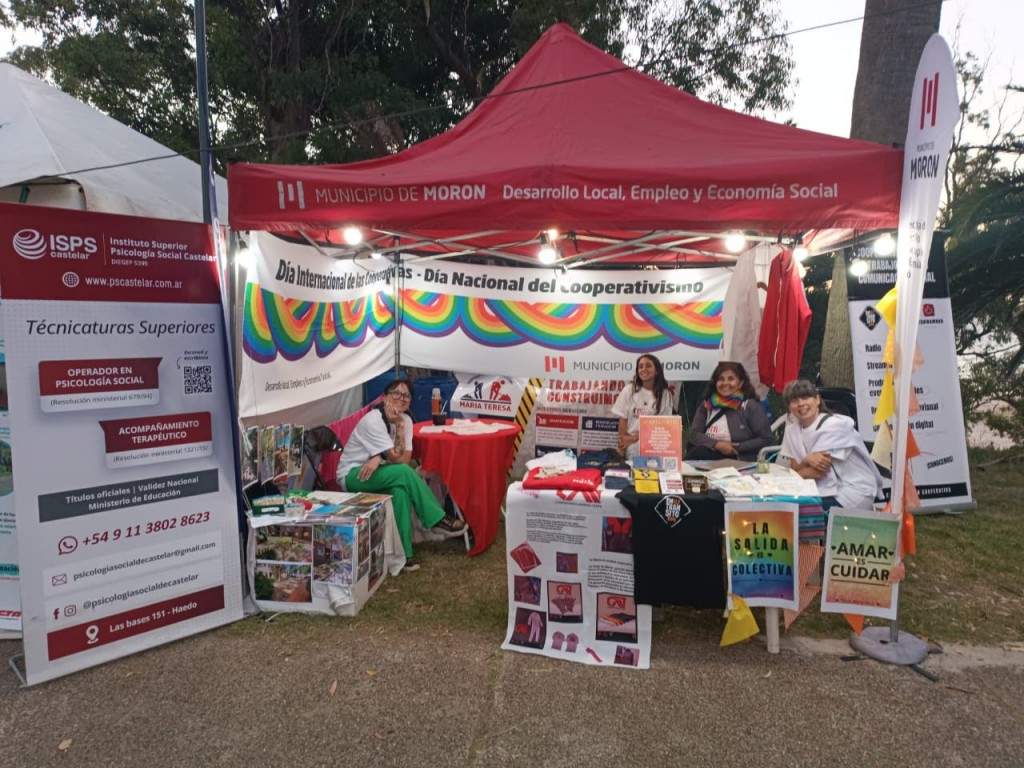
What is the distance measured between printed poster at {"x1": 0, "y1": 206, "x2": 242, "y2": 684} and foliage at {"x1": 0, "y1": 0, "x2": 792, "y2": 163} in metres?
6.72

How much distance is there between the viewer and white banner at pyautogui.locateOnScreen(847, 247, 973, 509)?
16.0 feet

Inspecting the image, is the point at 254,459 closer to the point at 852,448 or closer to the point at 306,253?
the point at 306,253

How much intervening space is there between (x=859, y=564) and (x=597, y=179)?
2209mm

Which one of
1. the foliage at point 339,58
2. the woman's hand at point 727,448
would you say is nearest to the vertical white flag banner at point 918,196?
the woman's hand at point 727,448

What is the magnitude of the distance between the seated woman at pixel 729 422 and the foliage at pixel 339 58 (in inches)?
264

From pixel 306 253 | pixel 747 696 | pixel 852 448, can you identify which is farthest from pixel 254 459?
pixel 852 448

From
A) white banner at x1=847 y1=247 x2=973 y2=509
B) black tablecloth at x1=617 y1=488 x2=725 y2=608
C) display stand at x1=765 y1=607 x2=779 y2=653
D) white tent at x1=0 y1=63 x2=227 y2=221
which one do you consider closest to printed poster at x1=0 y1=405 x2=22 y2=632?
white tent at x1=0 y1=63 x2=227 y2=221

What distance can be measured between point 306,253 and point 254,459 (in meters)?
1.73

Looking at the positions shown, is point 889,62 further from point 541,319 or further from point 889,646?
point 889,646

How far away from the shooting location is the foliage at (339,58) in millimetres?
9125

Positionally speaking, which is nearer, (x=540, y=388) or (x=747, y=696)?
(x=747, y=696)

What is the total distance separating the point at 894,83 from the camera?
17.2 feet

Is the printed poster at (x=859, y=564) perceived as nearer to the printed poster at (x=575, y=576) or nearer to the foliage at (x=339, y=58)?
the printed poster at (x=575, y=576)

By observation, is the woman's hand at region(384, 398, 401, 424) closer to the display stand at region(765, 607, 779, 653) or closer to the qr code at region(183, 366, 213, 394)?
the qr code at region(183, 366, 213, 394)
